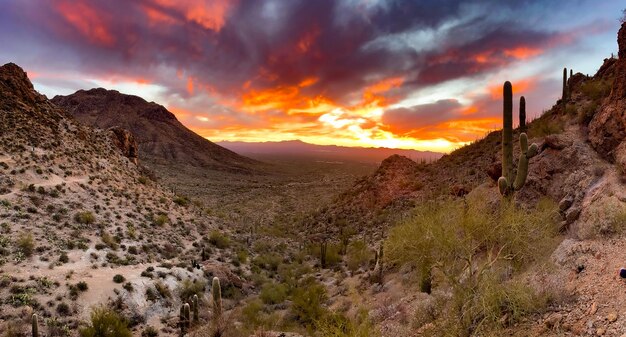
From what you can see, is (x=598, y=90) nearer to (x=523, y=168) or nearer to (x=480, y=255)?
(x=523, y=168)

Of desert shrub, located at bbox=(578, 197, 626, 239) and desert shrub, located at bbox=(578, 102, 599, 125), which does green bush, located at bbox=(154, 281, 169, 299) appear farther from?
desert shrub, located at bbox=(578, 102, 599, 125)

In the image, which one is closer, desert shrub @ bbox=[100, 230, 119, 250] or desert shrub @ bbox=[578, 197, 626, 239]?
desert shrub @ bbox=[578, 197, 626, 239]

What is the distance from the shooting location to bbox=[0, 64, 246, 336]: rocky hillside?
54.6 ft

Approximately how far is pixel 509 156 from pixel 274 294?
14.4 meters

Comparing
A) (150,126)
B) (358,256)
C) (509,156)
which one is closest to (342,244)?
(358,256)

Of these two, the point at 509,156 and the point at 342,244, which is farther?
the point at 342,244

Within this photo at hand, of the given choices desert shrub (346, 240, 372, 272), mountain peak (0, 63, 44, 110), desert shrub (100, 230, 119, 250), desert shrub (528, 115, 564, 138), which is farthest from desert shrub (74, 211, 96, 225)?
desert shrub (528, 115, 564, 138)

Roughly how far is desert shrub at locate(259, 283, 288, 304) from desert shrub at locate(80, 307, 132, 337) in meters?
7.68

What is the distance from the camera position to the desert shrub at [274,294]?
828 inches

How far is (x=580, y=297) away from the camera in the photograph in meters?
9.23

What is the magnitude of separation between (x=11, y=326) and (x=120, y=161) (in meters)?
26.5

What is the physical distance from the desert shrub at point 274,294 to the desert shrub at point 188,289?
3545mm

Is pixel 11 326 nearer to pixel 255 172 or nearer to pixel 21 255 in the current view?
pixel 21 255

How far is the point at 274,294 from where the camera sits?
21.2 metres
